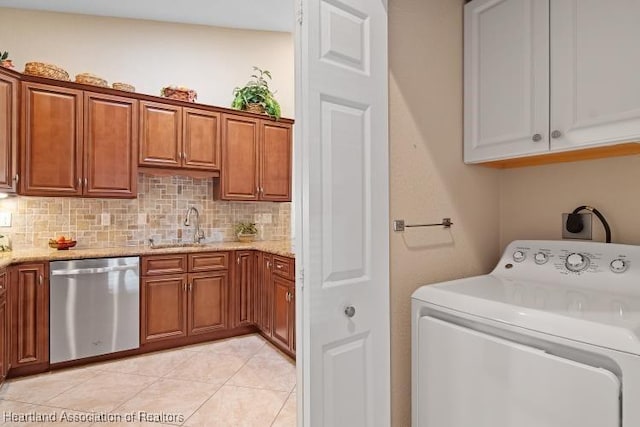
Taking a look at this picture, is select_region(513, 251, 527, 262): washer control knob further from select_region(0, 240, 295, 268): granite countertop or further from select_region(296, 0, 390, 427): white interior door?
select_region(0, 240, 295, 268): granite countertop

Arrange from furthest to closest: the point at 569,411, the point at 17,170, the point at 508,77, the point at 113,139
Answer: the point at 113,139
the point at 17,170
the point at 508,77
the point at 569,411

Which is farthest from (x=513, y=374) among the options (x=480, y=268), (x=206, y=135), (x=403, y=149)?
(x=206, y=135)

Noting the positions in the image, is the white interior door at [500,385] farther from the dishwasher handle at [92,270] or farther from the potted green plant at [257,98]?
the potted green plant at [257,98]

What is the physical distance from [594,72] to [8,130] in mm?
3465

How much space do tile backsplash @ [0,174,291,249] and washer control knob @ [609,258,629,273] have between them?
10.9 feet

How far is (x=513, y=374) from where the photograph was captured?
1.14 meters

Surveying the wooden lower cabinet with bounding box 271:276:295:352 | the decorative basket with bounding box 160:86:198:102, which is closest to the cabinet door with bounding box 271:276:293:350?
the wooden lower cabinet with bounding box 271:276:295:352

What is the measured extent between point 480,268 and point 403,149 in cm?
79

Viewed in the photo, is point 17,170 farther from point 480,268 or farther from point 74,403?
point 480,268

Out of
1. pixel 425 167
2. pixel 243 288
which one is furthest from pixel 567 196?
pixel 243 288

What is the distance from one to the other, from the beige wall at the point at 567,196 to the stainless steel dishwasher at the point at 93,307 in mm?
2776

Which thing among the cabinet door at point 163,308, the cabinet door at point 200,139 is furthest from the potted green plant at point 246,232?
the cabinet door at point 163,308

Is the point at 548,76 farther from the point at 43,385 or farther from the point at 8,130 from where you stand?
the point at 43,385

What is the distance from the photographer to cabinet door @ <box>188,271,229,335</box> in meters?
3.25
